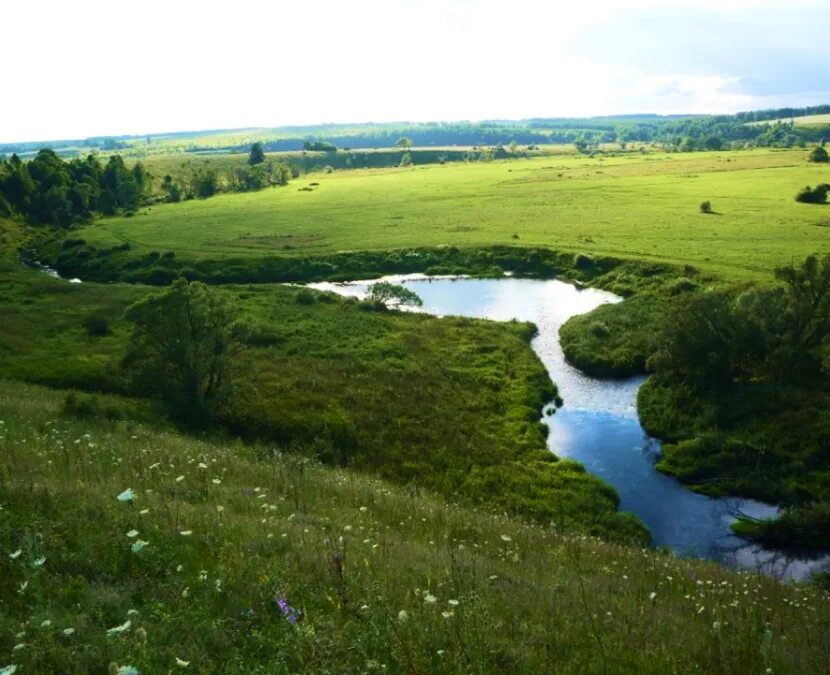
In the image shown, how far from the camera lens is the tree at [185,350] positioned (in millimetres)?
30844

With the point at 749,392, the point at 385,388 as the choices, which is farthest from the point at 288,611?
the point at 749,392

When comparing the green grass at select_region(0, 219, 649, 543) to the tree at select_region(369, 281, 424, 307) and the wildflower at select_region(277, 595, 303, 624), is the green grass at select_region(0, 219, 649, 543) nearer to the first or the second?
the tree at select_region(369, 281, 424, 307)

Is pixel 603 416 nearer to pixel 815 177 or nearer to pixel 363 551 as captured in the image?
pixel 363 551

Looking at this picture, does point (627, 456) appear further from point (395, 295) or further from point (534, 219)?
point (534, 219)

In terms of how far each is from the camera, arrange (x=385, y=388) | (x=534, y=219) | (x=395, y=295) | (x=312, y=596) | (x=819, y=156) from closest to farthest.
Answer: (x=312, y=596) → (x=385, y=388) → (x=395, y=295) → (x=534, y=219) → (x=819, y=156)

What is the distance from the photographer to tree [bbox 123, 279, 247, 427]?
101ft

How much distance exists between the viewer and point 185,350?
30.6 metres

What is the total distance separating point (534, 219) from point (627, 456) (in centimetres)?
6576

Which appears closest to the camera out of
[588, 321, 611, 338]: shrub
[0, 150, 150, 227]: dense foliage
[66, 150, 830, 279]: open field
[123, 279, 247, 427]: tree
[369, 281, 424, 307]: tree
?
[123, 279, 247, 427]: tree

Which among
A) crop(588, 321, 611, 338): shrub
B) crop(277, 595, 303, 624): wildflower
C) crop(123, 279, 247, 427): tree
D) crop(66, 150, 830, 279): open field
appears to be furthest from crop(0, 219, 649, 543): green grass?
crop(66, 150, 830, 279): open field

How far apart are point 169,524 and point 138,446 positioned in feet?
31.5

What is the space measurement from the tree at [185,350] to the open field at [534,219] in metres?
47.2

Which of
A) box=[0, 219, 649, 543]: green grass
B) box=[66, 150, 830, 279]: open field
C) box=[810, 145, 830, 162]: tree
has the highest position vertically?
box=[810, 145, 830, 162]: tree

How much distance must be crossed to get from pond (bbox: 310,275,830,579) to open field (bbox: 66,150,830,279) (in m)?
20.1
